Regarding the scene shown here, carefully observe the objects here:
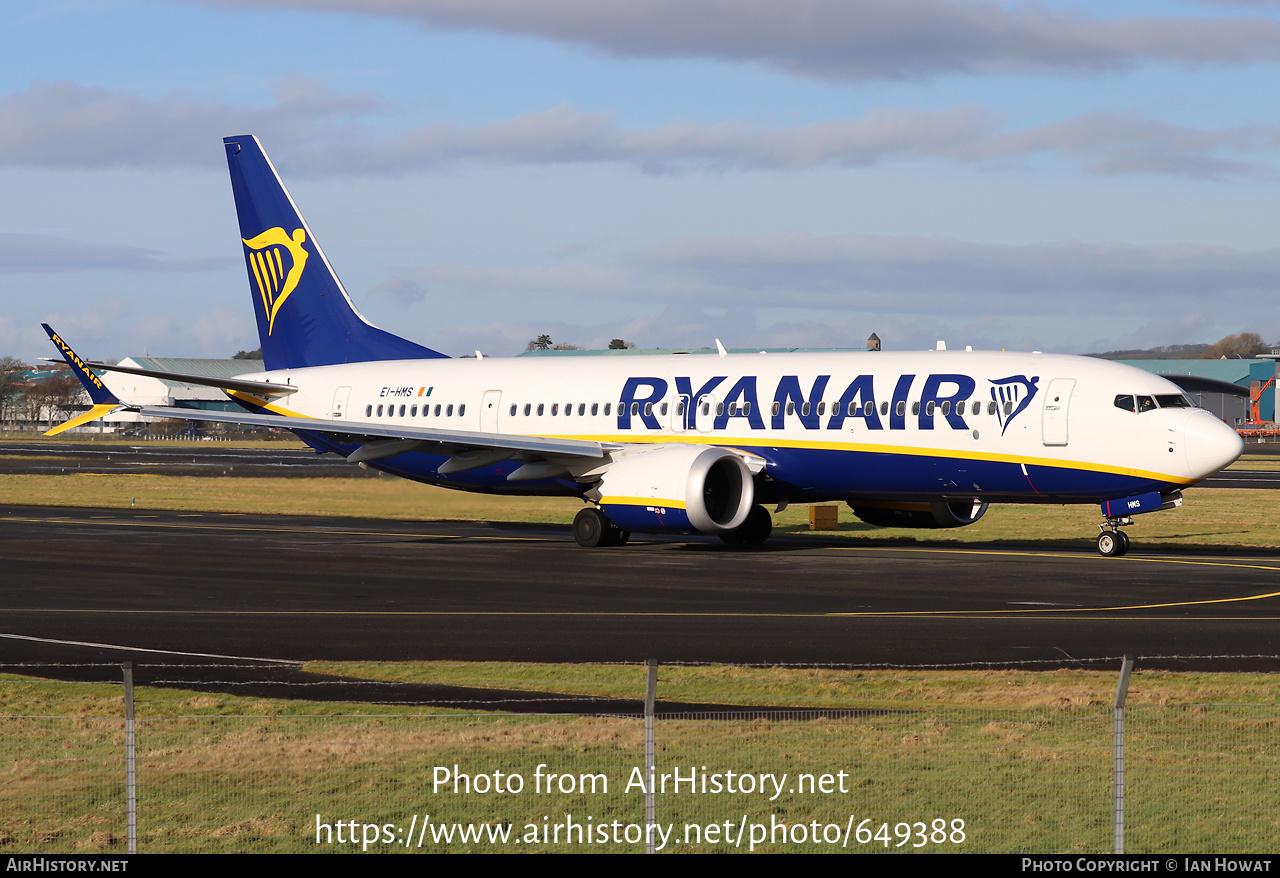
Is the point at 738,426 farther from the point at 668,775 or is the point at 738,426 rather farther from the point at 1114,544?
the point at 668,775

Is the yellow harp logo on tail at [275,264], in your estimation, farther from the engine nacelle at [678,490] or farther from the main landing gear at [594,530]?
the engine nacelle at [678,490]

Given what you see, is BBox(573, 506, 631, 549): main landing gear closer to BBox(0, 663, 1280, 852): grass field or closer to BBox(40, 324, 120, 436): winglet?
BBox(40, 324, 120, 436): winglet

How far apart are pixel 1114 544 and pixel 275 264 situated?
2698 centimetres

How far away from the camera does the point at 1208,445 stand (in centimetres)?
3016

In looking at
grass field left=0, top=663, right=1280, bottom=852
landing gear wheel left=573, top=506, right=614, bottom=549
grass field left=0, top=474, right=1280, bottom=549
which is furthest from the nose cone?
grass field left=0, top=663, right=1280, bottom=852

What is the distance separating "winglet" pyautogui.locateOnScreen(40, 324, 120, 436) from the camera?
35656mm

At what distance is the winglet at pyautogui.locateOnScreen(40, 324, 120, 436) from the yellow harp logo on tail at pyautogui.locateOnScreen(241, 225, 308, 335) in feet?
24.0

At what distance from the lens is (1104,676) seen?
1702cm

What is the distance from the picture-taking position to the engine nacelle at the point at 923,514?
1407 inches

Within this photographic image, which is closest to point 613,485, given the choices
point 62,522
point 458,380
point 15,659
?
point 458,380

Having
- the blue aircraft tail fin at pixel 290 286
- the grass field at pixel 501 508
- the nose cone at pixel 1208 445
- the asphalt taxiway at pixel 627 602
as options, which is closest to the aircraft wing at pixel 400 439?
the asphalt taxiway at pixel 627 602

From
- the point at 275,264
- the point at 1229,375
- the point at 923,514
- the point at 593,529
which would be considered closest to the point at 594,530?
the point at 593,529

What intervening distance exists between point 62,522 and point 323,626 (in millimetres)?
27552

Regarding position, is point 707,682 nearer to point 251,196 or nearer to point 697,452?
point 697,452
